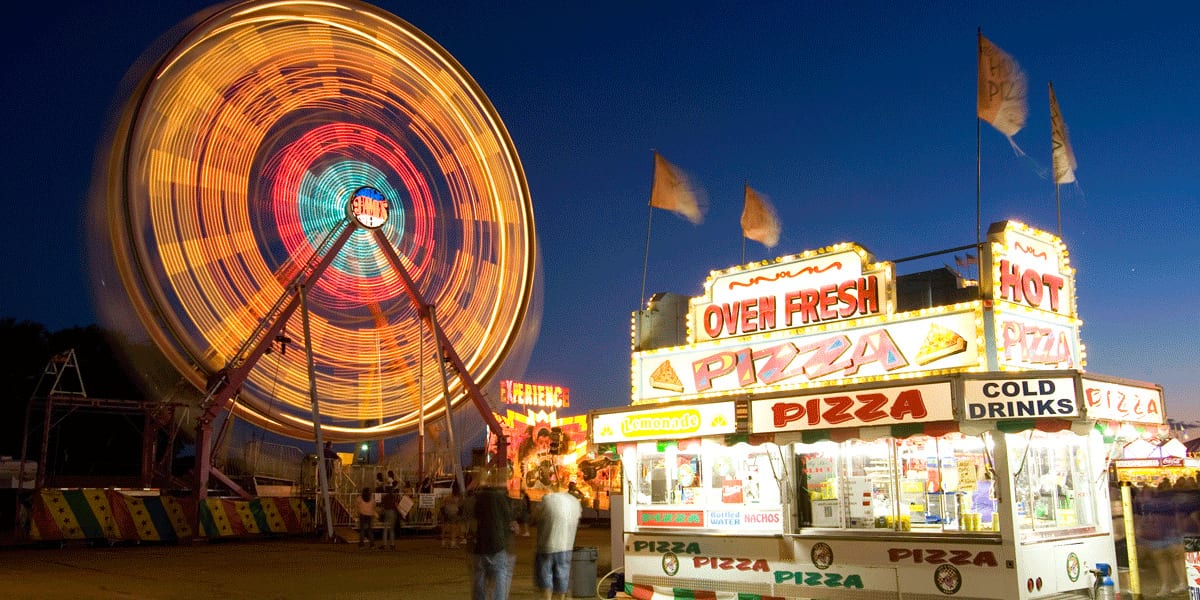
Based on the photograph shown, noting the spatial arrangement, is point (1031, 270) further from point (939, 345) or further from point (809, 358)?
point (809, 358)

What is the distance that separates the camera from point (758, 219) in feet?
58.4

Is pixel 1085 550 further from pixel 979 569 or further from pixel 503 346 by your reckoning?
pixel 503 346

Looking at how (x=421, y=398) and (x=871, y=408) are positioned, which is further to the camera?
(x=421, y=398)

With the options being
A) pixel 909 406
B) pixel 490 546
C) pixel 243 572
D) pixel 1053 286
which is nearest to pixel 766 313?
pixel 909 406

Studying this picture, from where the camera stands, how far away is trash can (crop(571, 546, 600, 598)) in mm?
14491

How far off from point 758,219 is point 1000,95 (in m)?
5.07

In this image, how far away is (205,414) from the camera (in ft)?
90.7

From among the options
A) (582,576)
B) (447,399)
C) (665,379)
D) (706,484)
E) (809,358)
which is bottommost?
(582,576)

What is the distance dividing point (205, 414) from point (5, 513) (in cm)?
2471

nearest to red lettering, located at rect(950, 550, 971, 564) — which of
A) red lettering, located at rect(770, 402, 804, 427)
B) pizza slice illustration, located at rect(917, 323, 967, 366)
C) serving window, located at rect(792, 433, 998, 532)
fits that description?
serving window, located at rect(792, 433, 998, 532)

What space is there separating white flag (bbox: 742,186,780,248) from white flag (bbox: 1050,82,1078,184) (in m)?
4.86

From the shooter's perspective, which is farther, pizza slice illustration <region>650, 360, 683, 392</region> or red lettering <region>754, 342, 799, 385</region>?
pizza slice illustration <region>650, 360, 683, 392</region>

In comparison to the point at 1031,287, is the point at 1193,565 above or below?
below

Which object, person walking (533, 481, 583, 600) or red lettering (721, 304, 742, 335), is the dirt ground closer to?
person walking (533, 481, 583, 600)
